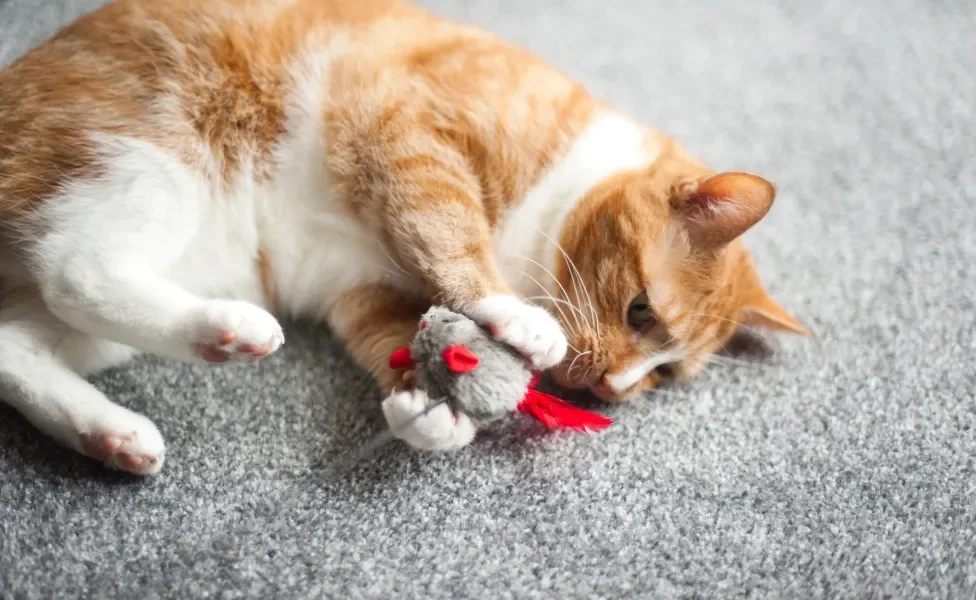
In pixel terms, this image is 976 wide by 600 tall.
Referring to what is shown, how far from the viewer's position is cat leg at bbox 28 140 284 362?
1.06m

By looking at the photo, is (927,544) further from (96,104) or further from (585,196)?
(96,104)

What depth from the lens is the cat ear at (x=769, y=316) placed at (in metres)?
1.35

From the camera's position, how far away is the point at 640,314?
126 centimetres

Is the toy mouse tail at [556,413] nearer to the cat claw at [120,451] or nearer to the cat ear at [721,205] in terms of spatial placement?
the cat ear at [721,205]

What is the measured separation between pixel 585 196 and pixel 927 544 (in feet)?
2.42

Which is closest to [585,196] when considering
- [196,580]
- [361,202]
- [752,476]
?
[361,202]

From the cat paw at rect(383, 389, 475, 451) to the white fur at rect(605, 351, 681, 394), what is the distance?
0.27 metres

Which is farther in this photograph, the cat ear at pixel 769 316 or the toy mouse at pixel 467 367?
the cat ear at pixel 769 316

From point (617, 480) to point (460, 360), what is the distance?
1.08ft

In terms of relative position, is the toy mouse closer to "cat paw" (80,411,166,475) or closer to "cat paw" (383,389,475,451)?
"cat paw" (383,389,475,451)

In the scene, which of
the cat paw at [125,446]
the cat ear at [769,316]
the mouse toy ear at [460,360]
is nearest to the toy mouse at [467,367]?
the mouse toy ear at [460,360]

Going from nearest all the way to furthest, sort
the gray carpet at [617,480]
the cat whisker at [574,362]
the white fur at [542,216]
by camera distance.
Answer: the gray carpet at [617,480], the cat whisker at [574,362], the white fur at [542,216]

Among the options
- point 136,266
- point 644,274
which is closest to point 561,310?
point 644,274

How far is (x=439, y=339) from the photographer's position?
3.48 ft
